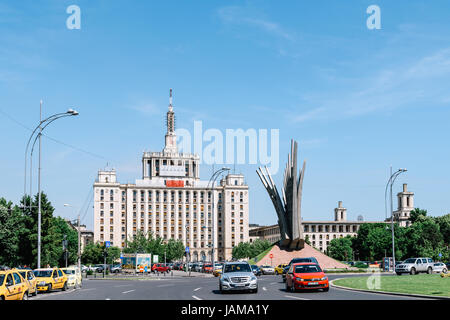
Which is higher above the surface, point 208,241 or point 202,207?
point 202,207

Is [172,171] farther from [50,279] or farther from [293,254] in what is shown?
[50,279]

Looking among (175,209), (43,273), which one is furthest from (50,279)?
(175,209)

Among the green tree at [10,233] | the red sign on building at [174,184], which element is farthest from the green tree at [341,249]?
→ the green tree at [10,233]

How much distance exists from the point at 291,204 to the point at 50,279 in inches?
1705

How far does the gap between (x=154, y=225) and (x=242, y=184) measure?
32.9m

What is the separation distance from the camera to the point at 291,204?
72.0 metres

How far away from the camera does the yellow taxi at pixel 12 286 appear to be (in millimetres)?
21422

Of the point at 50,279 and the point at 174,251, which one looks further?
the point at 174,251

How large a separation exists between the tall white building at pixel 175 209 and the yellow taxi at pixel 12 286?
156471 millimetres

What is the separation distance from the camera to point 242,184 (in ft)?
624
